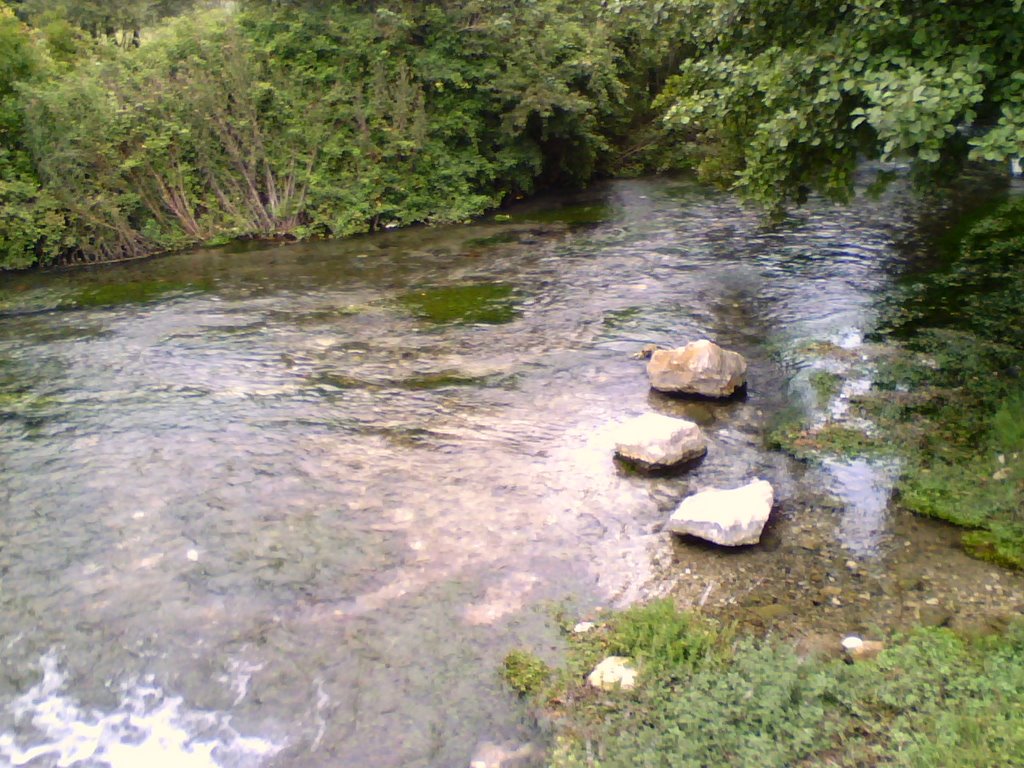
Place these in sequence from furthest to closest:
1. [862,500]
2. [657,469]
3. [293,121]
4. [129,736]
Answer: [293,121] < [657,469] < [862,500] < [129,736]

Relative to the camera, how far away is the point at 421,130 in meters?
20.5

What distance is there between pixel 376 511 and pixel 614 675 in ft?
9.82

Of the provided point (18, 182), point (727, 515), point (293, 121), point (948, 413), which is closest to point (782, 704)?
point (727, 515)

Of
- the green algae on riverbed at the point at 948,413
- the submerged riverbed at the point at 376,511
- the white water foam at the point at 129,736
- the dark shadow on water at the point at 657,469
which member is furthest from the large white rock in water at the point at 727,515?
the white water foam at the point at 129,736

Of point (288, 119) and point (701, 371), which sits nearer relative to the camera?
point (701, 371)

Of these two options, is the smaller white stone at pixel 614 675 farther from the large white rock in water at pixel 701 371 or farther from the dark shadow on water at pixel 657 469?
the large white rock in water at pixel 701 371

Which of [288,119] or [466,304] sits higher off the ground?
[288,119]

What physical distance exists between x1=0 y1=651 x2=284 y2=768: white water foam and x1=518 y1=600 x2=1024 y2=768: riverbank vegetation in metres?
1.94

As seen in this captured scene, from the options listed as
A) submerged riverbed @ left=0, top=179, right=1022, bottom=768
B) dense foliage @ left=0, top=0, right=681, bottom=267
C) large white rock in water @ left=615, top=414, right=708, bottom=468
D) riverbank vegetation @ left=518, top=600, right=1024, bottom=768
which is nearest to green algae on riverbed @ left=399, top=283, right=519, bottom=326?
submerged riverbed @ left=0, top=179, right=1022, bottom=768

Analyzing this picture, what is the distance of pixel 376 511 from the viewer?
736cm

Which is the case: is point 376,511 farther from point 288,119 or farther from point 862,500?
point 288,119

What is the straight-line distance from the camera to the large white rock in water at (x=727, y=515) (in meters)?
6.38

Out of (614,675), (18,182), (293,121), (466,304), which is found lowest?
(466,304)

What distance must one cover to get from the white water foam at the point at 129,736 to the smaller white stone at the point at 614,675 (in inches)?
77.0
